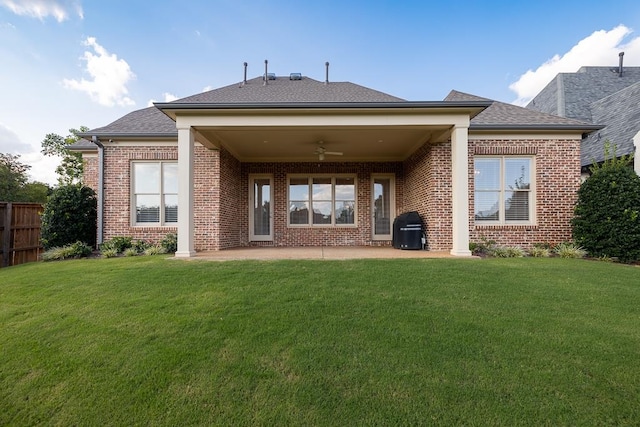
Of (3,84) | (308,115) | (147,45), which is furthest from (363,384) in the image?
(3,84)

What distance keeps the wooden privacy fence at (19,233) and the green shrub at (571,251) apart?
1344cm

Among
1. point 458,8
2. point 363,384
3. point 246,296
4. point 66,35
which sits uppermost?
point 458,8

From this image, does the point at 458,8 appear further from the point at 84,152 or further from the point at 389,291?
the point at 84,152

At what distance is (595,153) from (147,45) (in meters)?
16.3

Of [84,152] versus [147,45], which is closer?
[84,152]

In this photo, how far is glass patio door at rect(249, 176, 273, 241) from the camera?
10.4 m

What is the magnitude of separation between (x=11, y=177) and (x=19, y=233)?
2284cm

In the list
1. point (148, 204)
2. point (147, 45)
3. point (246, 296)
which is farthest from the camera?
point (147, 45)

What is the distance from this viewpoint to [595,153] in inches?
413

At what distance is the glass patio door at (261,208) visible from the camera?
1045 centimetres

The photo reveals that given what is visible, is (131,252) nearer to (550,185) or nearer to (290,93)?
(290,93)

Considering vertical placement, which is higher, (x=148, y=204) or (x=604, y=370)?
(x=148, y=204)

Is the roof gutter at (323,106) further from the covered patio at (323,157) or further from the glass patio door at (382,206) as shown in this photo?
the glass patio door at (382,206)

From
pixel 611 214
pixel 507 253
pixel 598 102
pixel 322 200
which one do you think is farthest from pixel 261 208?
pixel 598 102
